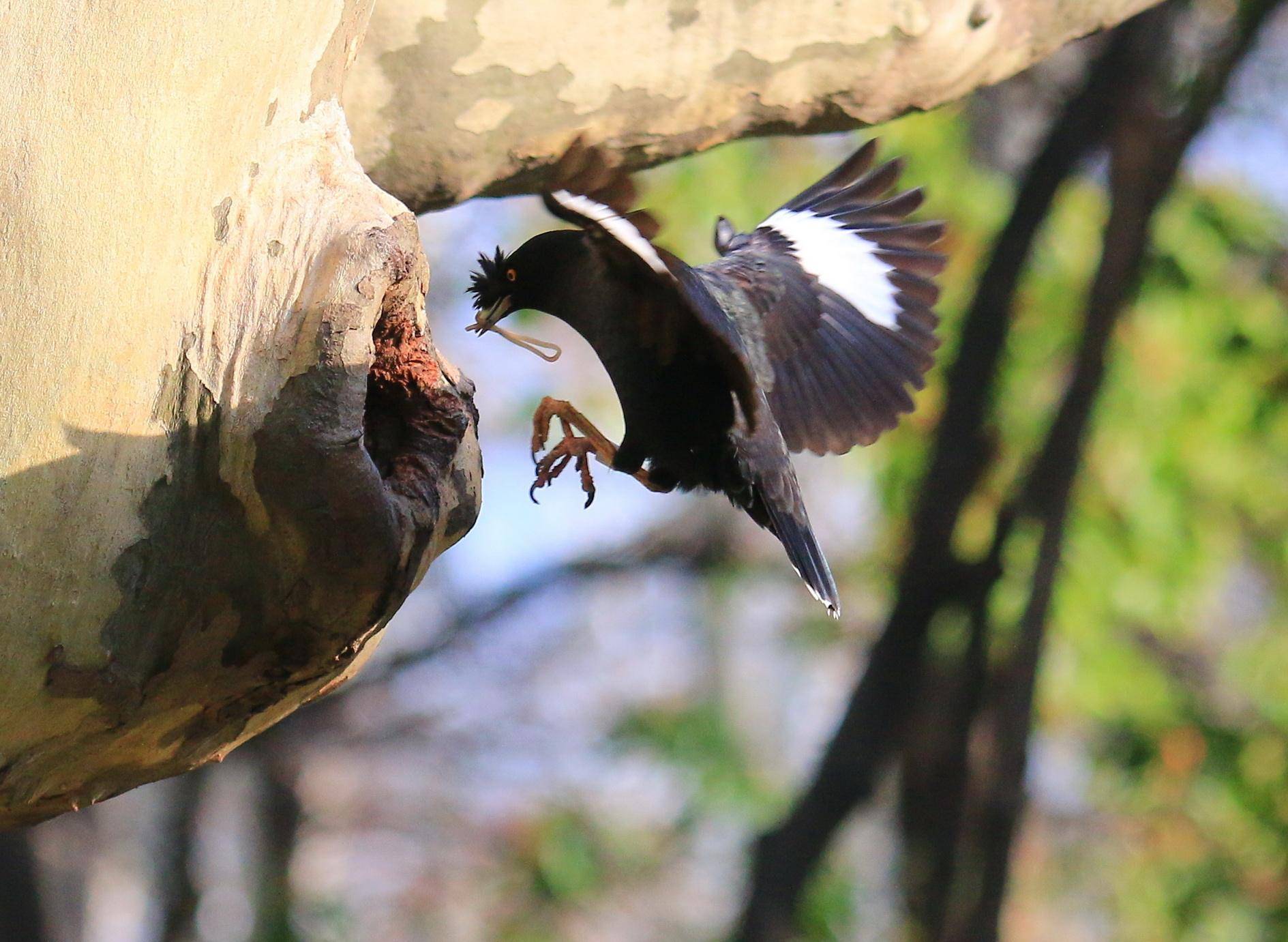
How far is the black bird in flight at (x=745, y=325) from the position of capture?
194 cm

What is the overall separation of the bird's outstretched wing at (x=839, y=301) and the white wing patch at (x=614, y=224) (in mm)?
857

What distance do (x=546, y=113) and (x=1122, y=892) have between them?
5.35 m

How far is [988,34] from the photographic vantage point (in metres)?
2.45

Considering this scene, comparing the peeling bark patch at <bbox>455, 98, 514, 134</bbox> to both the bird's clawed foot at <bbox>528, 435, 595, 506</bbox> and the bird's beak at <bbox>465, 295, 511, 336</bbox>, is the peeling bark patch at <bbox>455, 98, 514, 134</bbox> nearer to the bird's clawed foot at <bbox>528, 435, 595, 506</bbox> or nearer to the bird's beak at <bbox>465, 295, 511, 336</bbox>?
the bird's beak at <bbox>465, 295, 511, 336</bbox>

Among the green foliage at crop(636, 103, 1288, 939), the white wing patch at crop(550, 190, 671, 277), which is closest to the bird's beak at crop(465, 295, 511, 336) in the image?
the white wing patch at crop(550, 190, 671, 277)

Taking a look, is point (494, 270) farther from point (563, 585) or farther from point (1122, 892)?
point (1122, 892)

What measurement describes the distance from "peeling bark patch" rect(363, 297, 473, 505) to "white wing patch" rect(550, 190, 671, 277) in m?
0.23

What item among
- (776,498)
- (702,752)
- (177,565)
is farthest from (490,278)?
(702,752)

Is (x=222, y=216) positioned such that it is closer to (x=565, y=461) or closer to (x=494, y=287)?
(x=494, y=287)

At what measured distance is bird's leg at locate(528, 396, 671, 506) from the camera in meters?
2.46

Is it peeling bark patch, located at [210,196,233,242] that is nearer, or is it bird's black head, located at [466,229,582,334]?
peeling bark patch, located at [210,196,233,242]

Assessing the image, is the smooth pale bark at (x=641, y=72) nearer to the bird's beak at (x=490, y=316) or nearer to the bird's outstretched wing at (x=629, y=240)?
the bird's beak at (x=490, y=316)

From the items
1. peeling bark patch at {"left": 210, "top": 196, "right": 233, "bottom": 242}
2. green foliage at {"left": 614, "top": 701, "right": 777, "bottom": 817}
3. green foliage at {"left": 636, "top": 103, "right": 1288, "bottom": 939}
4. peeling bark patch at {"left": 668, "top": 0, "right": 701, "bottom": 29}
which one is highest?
peeling bark patch at {"left": 668, "top": 0, "right": 701, "bottom": 29}

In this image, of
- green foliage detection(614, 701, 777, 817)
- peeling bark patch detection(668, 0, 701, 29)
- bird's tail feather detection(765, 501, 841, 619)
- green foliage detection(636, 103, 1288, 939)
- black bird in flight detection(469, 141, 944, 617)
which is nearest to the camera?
black bird in flight detection(469, 141, 944, 617)
